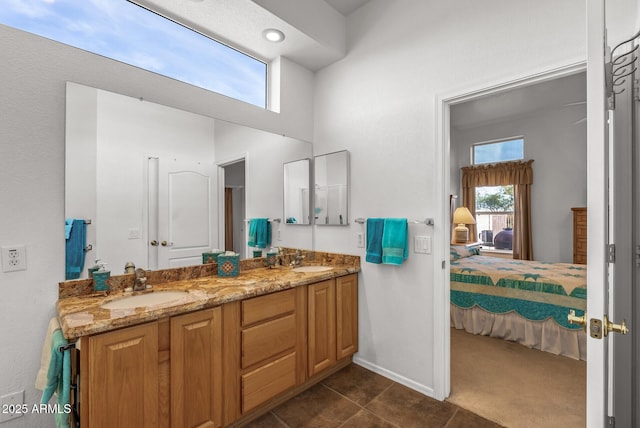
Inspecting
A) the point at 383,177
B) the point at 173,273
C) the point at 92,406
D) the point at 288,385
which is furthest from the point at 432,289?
the point at 92,406

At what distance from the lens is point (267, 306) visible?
187 centimetres

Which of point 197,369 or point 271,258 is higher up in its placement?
point 271,258

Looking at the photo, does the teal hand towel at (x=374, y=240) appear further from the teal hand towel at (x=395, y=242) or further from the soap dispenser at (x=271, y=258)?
the soap dispenser at (x=271, y=258)

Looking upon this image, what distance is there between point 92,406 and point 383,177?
2.13 metres

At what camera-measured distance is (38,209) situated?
1490 millimetres

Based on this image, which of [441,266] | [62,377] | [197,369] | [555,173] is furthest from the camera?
[555,173]

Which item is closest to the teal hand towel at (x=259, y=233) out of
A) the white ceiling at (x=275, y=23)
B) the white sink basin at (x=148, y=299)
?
the white sink basin at (x=148, y=299)

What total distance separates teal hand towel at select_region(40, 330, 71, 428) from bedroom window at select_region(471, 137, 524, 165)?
6.41 meters

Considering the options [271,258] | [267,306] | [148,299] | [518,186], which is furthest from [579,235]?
[148,299]

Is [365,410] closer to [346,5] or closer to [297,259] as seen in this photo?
[297,259]

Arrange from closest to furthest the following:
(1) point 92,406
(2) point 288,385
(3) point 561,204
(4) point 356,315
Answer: (1) point 92,406
(2) point 288,385
(4) point 356,315
(3) point 561,204

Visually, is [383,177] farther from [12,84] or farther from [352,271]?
[12,84]

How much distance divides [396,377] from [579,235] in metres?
4.13

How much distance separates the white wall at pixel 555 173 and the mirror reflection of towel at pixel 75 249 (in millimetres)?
6120
